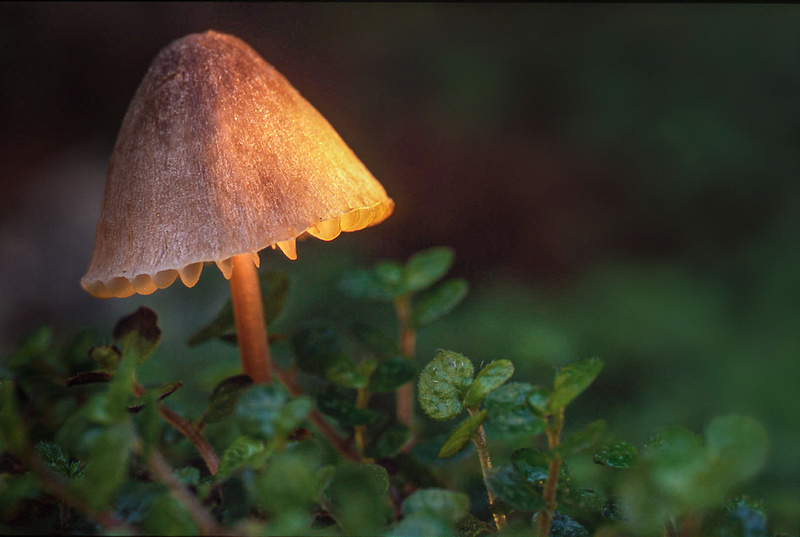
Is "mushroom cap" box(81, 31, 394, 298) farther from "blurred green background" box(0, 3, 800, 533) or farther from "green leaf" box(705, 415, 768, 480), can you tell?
"blurred green background" box(0, 3, 800, 533)

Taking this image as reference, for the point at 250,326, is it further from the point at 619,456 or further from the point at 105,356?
the point at 619,456

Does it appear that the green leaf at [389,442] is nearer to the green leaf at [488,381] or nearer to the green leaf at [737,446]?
the green leaf at [488,381]

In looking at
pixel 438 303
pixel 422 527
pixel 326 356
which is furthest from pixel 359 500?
pixel 438 303

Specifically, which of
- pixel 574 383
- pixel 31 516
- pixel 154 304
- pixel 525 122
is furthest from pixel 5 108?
pixel 574 383

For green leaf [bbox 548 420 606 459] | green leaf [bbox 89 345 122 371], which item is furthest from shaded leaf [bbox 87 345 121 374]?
green leaf [bbox 548 420 606 459]

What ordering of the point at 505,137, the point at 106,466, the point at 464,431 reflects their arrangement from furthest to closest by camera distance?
the point at 505,137
the point at 464,431
the point at 106,466

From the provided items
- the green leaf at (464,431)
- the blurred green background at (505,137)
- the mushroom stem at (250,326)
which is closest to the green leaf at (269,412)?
the green leaf at (464,431)

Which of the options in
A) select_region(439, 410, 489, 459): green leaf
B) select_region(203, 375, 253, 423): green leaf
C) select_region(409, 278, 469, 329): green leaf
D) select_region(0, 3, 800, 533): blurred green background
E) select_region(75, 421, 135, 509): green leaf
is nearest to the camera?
select_region(75, 421, 135, 509): green leaf
